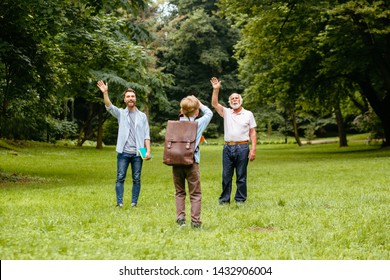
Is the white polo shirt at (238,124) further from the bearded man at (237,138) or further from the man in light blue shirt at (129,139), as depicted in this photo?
the man in light blue shirt at (129,139)

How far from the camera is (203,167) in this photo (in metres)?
25.5

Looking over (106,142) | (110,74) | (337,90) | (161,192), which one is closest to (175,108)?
(106,142)

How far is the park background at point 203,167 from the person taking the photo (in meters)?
6.86

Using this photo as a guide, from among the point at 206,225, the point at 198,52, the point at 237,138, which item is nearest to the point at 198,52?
the point at 198,52

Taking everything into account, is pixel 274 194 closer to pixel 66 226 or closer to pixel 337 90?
pixel 66 226

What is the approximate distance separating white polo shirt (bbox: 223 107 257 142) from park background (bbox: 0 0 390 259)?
4.45 ft

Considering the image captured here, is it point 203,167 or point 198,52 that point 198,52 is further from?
point 203,167

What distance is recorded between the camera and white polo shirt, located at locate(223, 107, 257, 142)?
418 inches

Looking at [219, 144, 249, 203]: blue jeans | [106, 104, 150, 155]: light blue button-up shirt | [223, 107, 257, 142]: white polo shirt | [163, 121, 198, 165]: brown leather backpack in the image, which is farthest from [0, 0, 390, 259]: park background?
[223, 107, 257, 142]: white polo shirt

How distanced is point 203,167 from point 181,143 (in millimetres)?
17813

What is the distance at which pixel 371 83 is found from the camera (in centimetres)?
3397

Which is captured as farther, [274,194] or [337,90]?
[337,90]

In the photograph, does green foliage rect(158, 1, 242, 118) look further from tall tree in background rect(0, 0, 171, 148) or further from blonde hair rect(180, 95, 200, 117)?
blonde hair rect(180, 95, 200, 117)

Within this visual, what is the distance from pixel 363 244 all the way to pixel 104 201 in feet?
20.6
